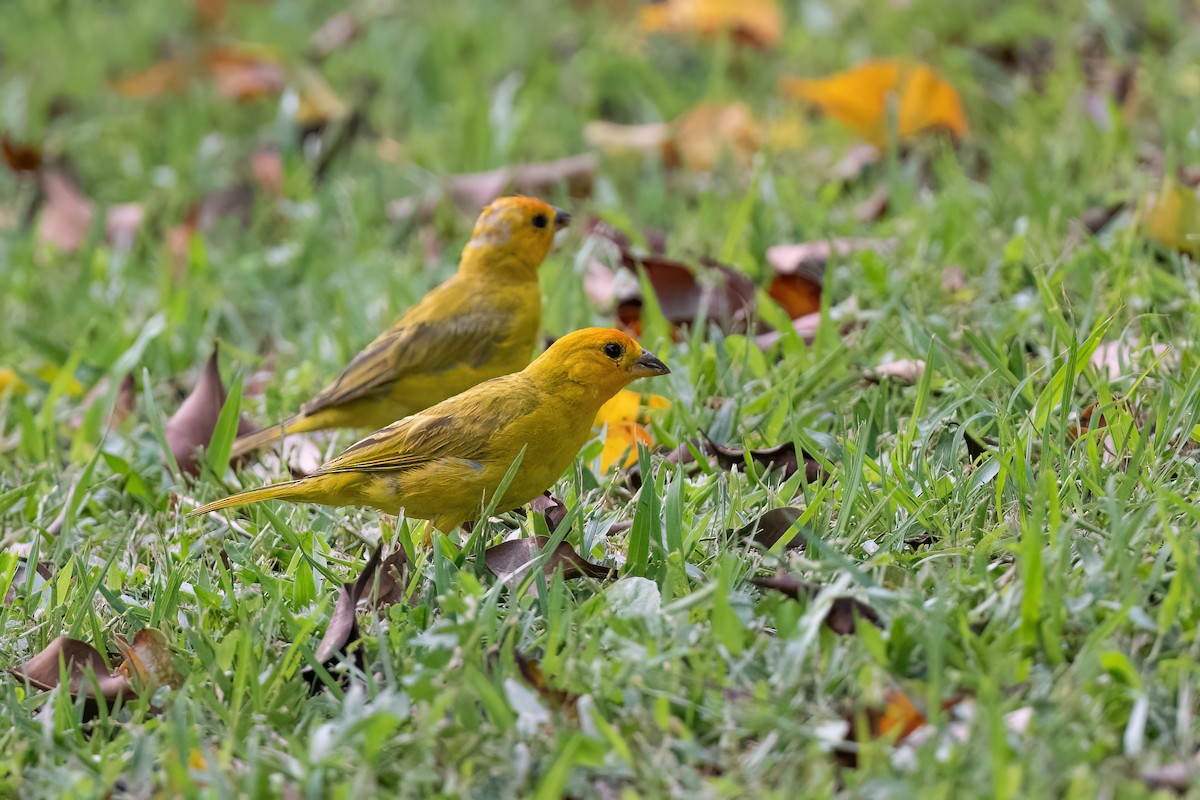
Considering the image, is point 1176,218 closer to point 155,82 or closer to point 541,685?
point 541,685

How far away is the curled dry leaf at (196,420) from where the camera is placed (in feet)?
13.3

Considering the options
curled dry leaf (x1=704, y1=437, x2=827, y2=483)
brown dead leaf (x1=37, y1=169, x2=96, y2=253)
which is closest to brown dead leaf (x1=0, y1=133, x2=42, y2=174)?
brown dead leaf (x1=37, y1=169, x2=96, y2=253)

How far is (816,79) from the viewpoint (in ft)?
21.0

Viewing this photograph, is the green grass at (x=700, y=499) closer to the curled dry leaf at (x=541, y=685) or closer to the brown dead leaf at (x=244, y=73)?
A: the curled dry leaf at (x=541, y=685)

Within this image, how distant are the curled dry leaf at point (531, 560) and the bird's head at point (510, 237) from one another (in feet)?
5.09

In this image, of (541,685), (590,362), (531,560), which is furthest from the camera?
(590,362)

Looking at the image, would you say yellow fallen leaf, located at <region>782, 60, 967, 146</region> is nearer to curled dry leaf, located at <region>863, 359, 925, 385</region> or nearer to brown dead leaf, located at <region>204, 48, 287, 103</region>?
curled dry leaf, located at <region>863, 359, 925, 385</region>

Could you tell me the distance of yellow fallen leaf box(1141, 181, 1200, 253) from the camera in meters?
4.14

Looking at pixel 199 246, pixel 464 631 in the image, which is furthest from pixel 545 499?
pixel 199 246

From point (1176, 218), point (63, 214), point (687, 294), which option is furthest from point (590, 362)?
Answer: point (63, 214)

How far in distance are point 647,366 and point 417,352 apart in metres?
1.02

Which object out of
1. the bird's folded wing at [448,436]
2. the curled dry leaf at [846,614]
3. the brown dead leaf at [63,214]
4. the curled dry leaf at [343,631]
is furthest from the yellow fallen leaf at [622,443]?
the brown dead leaf at [63,214]

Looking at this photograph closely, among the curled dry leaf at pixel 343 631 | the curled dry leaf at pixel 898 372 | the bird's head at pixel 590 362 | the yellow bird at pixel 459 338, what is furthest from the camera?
the yellow bird at pixel 459 338

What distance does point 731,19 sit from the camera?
22.3ft
